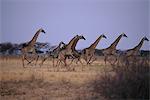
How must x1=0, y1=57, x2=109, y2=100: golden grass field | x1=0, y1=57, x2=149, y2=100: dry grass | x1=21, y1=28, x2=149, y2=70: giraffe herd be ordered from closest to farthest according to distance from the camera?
1. x1=0, y1=57, x2=149, y2=100: dry grass
2. x1=0, y1=57, x2=109, y2=100: golden grass field
3. x1=21, y1=28, x2=149, y2=70: giraffe herd

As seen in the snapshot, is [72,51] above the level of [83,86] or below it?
above

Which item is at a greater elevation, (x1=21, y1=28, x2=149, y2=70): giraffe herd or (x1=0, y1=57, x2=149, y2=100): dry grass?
(x1=21, y1=28, x2=149, y2=70): giraffe herd

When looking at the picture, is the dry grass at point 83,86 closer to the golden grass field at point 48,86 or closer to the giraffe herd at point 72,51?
the golden grass field at point 48,86

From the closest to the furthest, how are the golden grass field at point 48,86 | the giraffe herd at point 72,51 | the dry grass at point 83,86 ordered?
the dry grass at point 83,86, the golden grass field at point 48,86, the giraffe herd at point 72,51

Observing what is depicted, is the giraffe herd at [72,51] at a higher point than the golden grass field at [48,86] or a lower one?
higher

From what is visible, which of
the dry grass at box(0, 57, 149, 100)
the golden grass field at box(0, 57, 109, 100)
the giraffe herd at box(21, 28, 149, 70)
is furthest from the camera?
the giraffe herd at box(21, 28, 149, 70)

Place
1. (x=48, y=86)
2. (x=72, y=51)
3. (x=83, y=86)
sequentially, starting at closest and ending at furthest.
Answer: (x=83, y=86) < (x=48, y=86) < (x=72, y=51)

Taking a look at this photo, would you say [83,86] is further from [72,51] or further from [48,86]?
[72,51]

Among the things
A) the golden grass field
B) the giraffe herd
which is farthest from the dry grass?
the giraffe herd

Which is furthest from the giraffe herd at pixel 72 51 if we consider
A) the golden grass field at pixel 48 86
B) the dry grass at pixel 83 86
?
the dry grass at pixel 83 86

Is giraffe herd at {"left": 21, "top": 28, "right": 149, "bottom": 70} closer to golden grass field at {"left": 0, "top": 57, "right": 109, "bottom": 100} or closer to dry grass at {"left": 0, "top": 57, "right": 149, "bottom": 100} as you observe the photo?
golden grass field at {"left": 0, "top": 57, "right": 109, "bottom": 100}

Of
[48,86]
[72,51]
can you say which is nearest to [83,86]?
[48,86]

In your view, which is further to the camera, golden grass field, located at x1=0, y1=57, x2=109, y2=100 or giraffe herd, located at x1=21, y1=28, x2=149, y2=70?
giraffe herd, located at x1=21, y1=28, x2=149, y2=70

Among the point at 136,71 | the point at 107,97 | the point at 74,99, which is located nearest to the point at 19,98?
the point at 74,99
